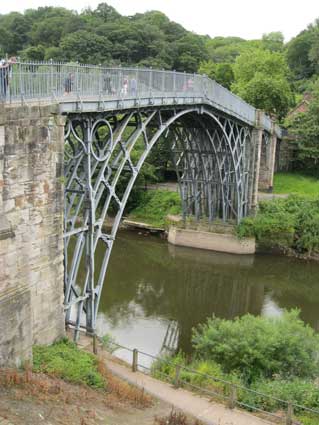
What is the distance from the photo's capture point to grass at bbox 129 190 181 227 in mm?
38347

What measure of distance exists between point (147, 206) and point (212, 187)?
658 cm

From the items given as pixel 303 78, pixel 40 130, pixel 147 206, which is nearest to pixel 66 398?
pixel 40 130

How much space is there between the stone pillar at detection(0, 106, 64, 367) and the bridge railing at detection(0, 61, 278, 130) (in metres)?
0.71

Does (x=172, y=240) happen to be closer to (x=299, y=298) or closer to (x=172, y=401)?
(x=299, y=298)

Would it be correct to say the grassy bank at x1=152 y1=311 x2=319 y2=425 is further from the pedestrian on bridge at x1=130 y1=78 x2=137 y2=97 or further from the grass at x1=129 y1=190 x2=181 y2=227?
the grass at x1=129 y1=190 x2=181 y2=227

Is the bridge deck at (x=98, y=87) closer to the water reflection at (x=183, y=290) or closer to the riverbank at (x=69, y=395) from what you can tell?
the riverbank at (x=69, y=395)

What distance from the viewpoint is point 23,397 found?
32.2 feet

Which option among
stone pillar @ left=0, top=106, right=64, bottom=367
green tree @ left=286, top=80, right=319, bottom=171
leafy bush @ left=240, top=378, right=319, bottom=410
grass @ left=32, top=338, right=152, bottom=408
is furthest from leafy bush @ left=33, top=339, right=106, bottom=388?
green tree @ left=286, top=80, right=319, bottom=171

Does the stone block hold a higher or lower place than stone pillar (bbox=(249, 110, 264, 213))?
lower

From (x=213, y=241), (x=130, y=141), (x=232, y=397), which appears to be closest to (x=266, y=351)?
(x=232, y=397)

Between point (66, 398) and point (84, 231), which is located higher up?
point (84, 231)

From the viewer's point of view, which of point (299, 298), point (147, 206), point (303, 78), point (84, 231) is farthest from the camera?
point (303, 78)

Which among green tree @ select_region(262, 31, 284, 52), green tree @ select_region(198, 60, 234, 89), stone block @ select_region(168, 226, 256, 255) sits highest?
green tree @ select_region(262, 31, 284, 52)

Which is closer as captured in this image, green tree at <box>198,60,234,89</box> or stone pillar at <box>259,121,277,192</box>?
stone pillar at <box>259,121,277,192</box>
